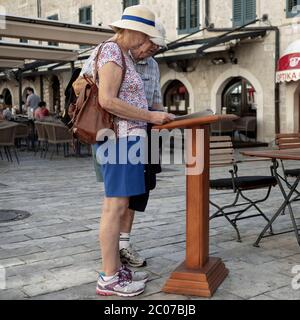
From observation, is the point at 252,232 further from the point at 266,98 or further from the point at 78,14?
the point at 78,14

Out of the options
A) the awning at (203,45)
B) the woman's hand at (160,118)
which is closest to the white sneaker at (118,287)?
the woman's hand at (160,118)

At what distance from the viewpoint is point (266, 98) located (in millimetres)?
14422

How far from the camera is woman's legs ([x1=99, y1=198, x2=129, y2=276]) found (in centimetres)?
297

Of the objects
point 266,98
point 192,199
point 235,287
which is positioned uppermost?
point 266,98

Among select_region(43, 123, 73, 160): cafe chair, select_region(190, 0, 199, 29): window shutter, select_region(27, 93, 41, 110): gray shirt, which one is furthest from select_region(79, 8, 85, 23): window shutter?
select_region(43, 123, 73, 160): cafe chair

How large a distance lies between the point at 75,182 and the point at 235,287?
493 cm

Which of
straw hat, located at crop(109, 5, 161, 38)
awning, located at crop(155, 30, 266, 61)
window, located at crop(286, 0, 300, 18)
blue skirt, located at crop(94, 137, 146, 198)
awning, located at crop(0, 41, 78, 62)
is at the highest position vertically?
window, located at crop(286, 0, 300, 18)

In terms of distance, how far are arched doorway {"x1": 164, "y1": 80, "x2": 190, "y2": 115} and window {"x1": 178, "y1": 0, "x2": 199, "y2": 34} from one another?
1973 mm

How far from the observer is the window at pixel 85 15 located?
2000 cm

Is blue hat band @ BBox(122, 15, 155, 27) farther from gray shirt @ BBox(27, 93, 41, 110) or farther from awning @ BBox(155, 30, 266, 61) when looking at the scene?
gray shirt @ BBox(27, 93, 41, 110)

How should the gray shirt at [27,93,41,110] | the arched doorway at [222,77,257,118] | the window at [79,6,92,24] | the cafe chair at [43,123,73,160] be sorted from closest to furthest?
the cafe chair at [43,123,73,160] → the arched doorway at [222,77,257,118] → the gray shirt at [27,93,41,110] → the window at [79,6,92,24]

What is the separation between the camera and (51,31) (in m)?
10.6

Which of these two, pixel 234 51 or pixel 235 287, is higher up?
pixel 234 51
